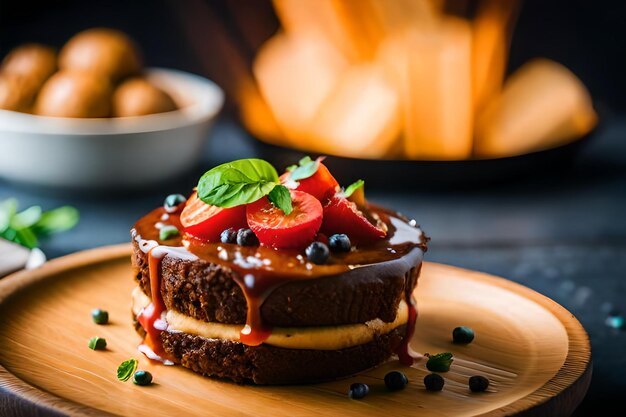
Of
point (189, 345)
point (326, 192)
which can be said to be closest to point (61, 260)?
point (189, 345)

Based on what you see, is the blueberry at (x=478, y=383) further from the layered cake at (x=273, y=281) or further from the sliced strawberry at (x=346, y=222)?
the sliced strawberry at (x=346, y=222)

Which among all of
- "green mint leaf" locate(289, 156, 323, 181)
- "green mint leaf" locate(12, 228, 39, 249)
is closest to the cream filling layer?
"green mint leaf" locate(289, 156, 323, 181)

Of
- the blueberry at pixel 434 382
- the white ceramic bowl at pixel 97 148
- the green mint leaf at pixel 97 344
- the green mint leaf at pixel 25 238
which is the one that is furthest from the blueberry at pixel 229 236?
the white ceramic bowl at pixel 97 148

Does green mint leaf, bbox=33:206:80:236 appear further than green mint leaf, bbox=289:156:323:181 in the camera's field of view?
Yes

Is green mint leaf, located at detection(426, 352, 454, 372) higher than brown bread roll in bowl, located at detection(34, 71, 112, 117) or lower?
higher

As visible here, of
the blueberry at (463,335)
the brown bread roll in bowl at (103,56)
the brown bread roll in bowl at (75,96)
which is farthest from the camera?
the brown bread roll in bowl at (103,56)

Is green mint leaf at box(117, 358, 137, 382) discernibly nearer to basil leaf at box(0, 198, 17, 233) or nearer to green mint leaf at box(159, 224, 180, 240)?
green mint leaf at box(159, 224, 180, 240)

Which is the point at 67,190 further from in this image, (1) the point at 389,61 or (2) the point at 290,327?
(2) the point at 290,327
